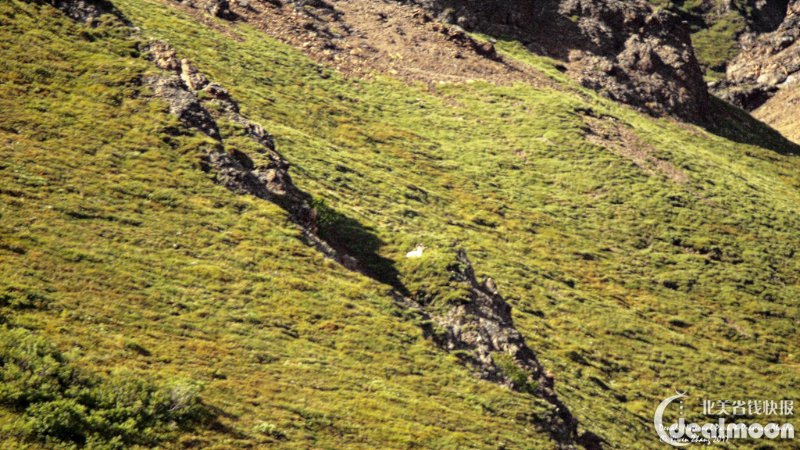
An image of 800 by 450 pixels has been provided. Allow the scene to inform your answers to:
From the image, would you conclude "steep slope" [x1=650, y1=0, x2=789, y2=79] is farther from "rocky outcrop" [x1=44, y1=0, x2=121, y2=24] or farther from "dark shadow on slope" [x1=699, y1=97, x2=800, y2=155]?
"rocky outcrop" [x1=44, y1=0, x2=121, y2=24]

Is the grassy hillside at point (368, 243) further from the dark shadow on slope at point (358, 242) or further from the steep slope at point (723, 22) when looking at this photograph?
the steep slope at point (723, 22)

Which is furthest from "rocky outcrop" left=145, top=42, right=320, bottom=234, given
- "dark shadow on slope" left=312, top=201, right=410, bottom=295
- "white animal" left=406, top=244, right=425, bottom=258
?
"white animal" left=406, top=244, right=425, bottom=258

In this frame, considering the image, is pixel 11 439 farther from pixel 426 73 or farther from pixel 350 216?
pixel 426 73

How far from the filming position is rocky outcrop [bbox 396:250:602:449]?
2395 centimetres

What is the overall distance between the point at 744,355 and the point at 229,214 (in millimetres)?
30783

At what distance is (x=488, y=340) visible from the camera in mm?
25562

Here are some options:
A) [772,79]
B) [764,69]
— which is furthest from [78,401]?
[764,69]

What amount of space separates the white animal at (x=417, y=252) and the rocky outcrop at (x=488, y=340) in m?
2.07

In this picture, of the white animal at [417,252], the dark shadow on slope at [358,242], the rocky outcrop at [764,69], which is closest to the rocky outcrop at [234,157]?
the dark shadow on slope at [358,242]

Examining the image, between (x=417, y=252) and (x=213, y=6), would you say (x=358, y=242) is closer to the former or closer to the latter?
(x=417, y=252)

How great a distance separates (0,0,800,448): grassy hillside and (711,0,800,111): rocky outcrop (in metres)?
53.1

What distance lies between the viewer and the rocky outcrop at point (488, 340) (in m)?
24.0

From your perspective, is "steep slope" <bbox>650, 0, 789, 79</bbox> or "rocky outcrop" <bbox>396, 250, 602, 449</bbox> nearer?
"rocky outcrop" <bbox>396, 250, 602, 449</bbox>

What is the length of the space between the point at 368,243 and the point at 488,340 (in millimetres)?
8562
